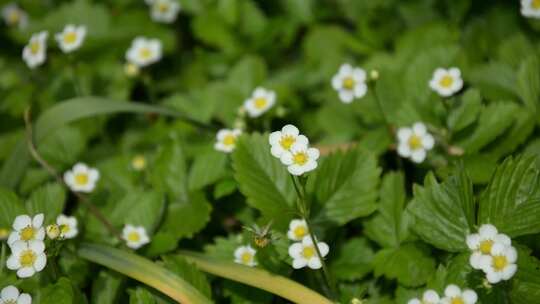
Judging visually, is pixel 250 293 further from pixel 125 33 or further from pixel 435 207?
pixel 125 33

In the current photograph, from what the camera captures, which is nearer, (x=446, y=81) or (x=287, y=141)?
(x=287, y=141)

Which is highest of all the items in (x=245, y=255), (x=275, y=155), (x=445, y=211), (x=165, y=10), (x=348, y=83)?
(x=165, y=10)

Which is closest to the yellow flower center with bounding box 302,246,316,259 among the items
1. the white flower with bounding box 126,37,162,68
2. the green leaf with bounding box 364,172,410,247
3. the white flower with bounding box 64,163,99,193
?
the green leaf with bounding box 364,172,410,247

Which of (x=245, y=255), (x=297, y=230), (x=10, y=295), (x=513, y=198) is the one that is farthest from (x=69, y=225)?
(x=513, y=198)

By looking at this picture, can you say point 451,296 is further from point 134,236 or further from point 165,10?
point 165,10

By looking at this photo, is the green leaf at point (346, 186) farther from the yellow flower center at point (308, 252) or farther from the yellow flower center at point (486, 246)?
the yellow flower center at point (486, 246)
